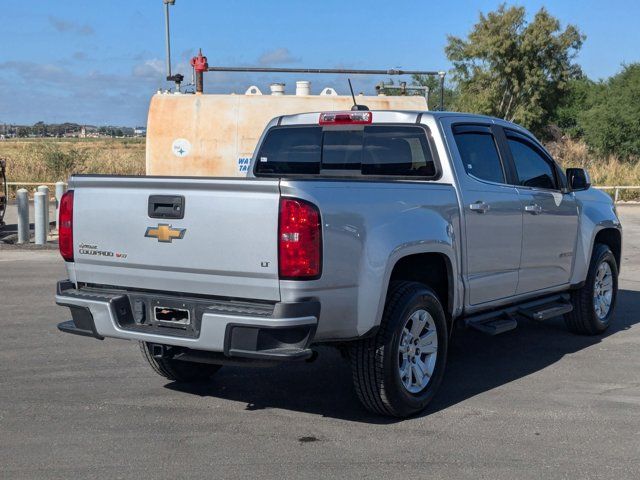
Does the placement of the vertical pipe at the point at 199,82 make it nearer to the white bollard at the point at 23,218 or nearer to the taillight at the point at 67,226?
the white bollard at the point at 23,218

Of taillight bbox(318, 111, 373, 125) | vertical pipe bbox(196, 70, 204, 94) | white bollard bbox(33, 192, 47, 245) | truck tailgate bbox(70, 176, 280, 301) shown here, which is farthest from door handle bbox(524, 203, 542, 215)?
vertical pipe bbox(196, 70, 204, 94)

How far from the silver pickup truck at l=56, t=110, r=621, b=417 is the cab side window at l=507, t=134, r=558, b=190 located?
0.05 meters

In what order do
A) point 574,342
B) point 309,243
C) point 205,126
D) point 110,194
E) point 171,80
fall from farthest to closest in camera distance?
1. point 171,80
2. point 205,126
3. point 574,342
4. point 110,194
5. point 309,243

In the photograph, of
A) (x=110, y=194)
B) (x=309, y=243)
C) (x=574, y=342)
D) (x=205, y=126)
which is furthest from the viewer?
(x=205, y=126)

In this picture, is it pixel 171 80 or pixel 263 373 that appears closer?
pixel 263 373

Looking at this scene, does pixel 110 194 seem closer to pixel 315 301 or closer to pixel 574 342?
pixel 315 301

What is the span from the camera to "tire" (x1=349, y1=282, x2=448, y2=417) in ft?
17.4

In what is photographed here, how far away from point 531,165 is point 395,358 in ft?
9.39

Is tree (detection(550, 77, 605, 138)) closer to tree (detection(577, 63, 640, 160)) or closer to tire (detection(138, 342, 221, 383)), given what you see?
tree (detection(577, 63, 640, 160))

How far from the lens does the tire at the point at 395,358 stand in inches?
209

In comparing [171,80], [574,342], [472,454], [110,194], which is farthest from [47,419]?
[171,80]

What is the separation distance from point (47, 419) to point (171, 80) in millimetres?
14751

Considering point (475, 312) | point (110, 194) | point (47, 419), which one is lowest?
point (47, 419)

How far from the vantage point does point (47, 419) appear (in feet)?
18.0
